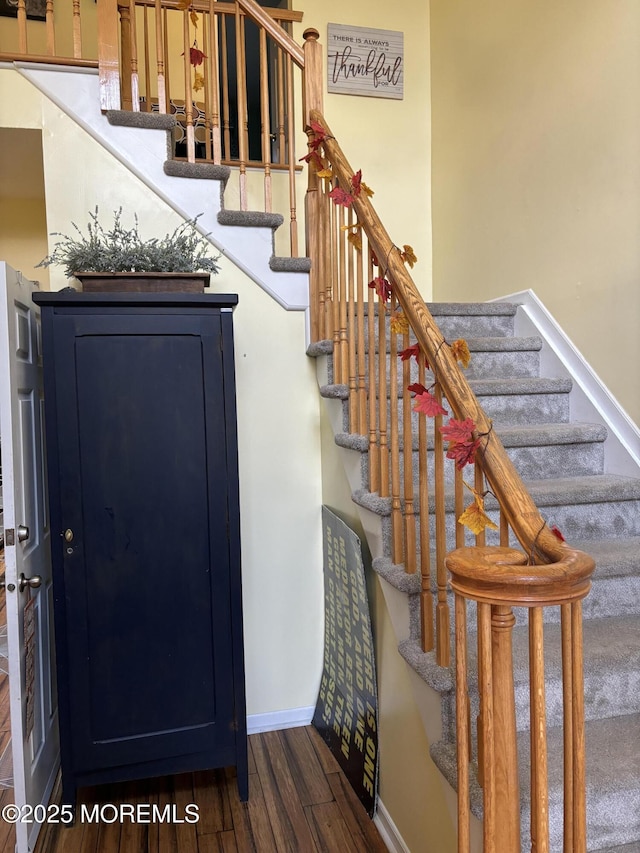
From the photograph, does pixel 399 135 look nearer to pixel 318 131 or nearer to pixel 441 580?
pixel 318 131

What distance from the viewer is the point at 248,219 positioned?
2.45 metres

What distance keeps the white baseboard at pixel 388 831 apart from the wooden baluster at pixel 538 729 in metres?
1.10

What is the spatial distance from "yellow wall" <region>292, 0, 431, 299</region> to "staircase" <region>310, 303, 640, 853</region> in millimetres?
1266

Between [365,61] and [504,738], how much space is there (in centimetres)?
414

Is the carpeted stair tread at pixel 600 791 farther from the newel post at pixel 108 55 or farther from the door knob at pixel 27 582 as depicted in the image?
the newel post at pixel 108 55

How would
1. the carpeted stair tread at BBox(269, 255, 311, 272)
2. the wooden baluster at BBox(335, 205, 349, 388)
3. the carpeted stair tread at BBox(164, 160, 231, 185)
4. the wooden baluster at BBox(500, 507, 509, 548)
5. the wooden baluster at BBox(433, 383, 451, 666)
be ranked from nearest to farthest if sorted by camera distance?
1. the wooden baluster at BBox(500, 507, 509, 548)
2. the wooden baluster at BBox(433, 383, 451, 666)
3. the wooden baluster at BBox(335, 205, 349, 388)
4. the carpeted stair tread at BBox(164, 160, 231, 185)
5. the carpeted stair tread at BBox(269, 255, 311, 272)

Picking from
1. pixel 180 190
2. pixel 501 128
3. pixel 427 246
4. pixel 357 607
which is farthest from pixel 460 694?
pixel 427 246

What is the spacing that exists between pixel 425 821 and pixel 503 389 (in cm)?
165

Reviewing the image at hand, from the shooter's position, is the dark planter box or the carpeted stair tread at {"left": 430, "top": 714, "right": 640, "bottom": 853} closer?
the carpeted stair tread at {"left": 430, "top": 714, "right": 640, "bottom": 853}

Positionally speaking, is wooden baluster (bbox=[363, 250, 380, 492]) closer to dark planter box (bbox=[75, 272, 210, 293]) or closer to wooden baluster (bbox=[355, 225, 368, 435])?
wooden baluster (bbox=[355, 225, 368, 435])

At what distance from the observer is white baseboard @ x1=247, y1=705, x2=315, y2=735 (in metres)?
2.60

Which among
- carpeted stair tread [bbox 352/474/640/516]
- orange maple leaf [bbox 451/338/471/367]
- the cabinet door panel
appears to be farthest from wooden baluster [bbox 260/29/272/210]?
orange maple leaf [bbox 451/338/471/367]

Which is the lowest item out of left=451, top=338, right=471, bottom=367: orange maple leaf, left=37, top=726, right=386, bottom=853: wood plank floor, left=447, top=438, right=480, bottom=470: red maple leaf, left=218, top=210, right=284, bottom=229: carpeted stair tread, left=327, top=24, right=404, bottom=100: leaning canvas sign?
left=37, top=726, right=386, bottom=853: wood plank floor

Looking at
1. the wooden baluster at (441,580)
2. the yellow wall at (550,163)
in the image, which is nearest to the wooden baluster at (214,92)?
the yellow wall at (550,163)
